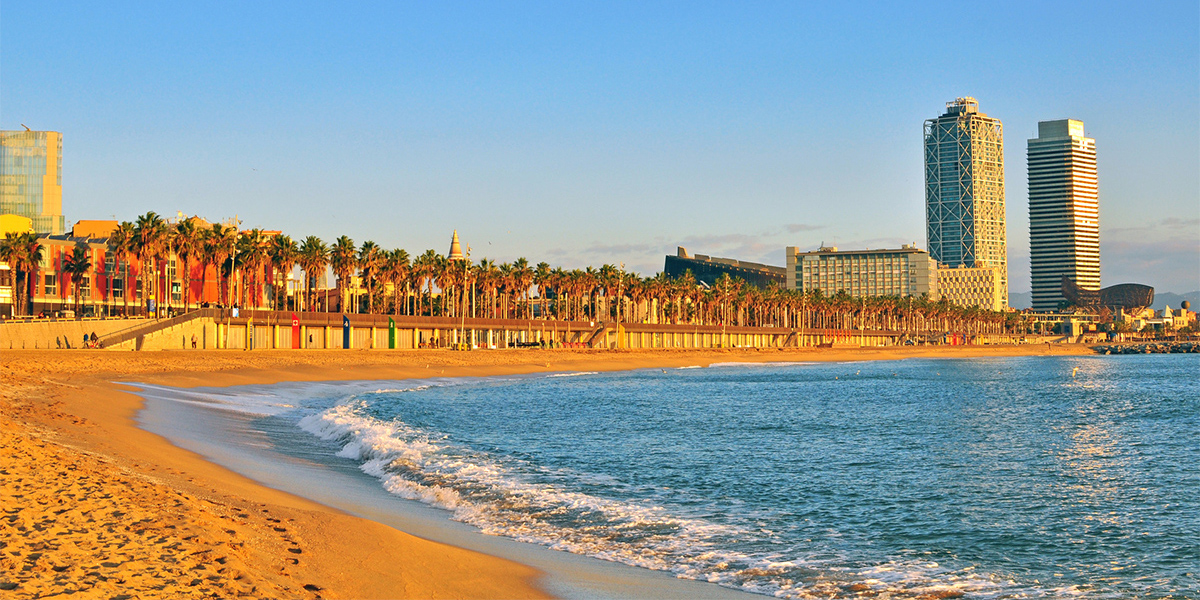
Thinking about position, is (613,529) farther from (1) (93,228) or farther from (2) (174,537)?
(1) (93,228)

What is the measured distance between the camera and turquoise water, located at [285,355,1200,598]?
15.1 meters

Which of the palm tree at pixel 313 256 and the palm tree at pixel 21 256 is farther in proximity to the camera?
the palm tree at pixel 313 256

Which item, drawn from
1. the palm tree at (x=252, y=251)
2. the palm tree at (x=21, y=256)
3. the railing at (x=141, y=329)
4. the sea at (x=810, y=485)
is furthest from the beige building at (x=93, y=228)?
the sea at (x=810, y=485)

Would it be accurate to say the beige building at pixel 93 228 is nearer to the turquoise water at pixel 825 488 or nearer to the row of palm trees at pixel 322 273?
the row of palm trees at pixel 322 273

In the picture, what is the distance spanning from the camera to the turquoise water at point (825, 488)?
49.6ft

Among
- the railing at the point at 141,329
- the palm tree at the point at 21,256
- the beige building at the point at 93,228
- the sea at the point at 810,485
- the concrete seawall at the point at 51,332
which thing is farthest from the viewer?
the beige building at the point at 93,228

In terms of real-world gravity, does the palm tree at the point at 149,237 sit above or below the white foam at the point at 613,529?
above

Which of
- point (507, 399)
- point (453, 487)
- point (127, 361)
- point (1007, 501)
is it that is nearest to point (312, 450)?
point (453, 487)

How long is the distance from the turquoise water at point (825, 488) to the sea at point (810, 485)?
72mm

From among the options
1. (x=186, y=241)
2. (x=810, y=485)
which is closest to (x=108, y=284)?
(x=186, y=241)

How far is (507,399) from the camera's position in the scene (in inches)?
2186

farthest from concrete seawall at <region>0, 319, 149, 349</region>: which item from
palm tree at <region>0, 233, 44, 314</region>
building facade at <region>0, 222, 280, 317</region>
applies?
building facade at <region>0, 222, 280, 317</region>

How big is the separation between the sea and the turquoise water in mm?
72

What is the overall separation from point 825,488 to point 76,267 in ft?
→ 350
